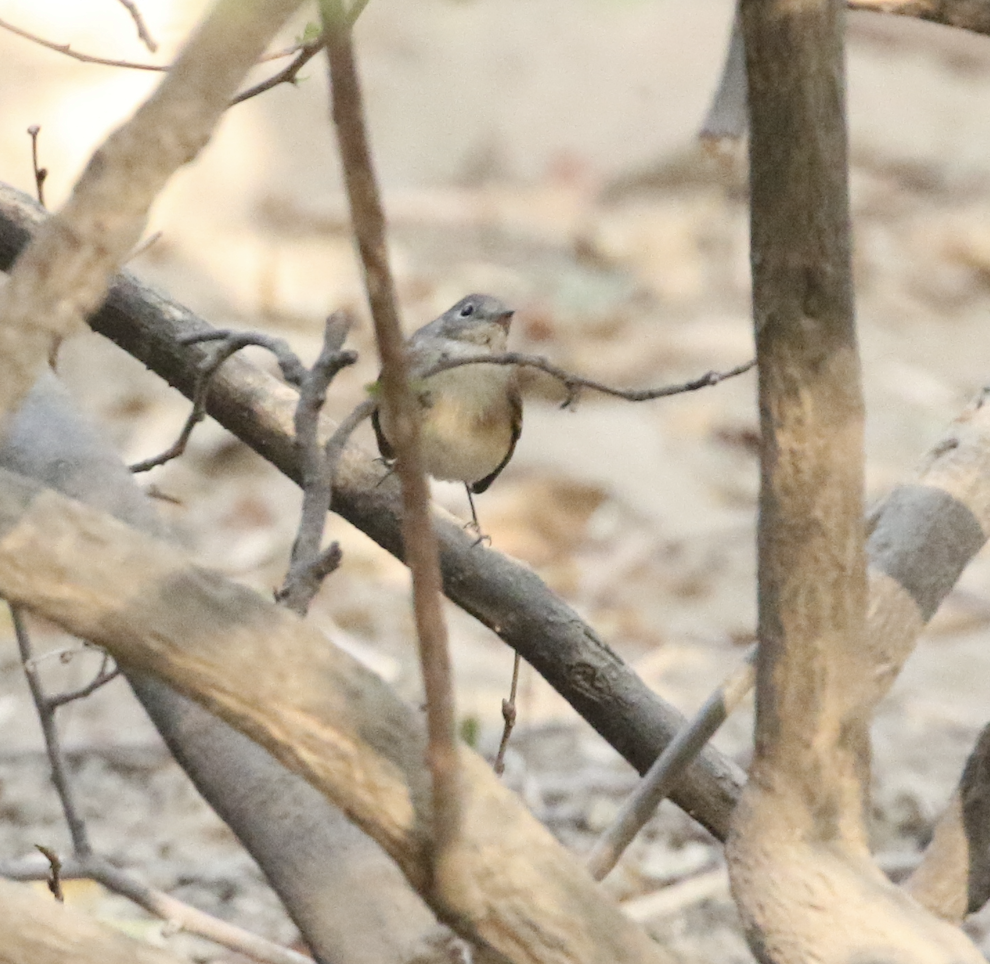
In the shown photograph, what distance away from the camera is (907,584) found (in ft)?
6.95

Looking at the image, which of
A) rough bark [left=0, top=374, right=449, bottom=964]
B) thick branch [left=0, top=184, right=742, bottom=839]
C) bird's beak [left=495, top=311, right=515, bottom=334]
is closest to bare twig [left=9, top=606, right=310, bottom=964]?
rough bark [left=0, top=374, right=449, bottom=964]

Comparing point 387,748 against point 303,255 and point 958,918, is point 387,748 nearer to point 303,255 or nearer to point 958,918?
point 958,918

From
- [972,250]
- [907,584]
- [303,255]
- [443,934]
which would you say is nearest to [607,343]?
[303,255]

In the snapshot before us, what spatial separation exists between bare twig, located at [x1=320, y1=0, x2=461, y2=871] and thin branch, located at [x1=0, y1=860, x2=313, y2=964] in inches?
38.6

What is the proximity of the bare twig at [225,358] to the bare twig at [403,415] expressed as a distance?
0.64 metres

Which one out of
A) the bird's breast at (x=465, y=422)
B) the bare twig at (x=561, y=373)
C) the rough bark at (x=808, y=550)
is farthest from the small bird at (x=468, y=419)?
the rough bark at (x=808, y=550)

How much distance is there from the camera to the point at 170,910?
220cm

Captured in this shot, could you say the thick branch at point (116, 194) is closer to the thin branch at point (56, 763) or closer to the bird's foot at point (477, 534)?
the bird's foot at point (477, 534)

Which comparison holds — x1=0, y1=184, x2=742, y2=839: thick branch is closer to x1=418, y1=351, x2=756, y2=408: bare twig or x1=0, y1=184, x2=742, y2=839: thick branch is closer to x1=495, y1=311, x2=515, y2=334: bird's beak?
x1=418, y1=351, x2=756, y2=408: bare twig

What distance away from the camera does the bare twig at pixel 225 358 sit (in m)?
1.73

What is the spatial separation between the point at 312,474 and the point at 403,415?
2.12ft

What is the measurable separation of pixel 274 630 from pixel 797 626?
465 mm

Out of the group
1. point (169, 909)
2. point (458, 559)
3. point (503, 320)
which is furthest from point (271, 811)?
point (503, 320)

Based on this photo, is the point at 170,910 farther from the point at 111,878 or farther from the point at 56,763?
the point at 56,763
